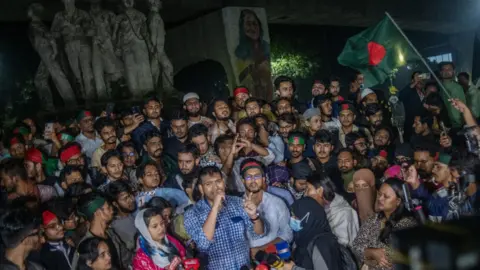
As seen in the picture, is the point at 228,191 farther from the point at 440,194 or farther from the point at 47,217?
the point at 440,194

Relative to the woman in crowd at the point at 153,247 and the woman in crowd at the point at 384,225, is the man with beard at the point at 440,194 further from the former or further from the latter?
the woman in crowd at the point at 153,247

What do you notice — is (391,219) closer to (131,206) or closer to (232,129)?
(131,206)

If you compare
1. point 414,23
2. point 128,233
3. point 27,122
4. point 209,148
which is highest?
point 414,23

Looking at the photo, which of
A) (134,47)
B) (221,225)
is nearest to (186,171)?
(221,225)

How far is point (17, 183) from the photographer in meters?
5.11

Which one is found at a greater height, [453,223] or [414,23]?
[414,23]

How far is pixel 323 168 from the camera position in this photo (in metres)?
5.76

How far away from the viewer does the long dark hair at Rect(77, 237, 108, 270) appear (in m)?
3.79

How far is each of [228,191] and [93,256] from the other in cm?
164

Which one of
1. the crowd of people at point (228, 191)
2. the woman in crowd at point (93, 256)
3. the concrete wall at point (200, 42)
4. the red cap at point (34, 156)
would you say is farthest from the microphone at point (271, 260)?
the concrete wall at point (200, 42)

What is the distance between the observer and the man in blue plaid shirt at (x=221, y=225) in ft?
13.2

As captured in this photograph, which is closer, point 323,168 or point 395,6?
point 323,168

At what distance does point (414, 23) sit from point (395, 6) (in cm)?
131

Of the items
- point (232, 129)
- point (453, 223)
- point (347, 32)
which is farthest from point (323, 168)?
point (347, 32)
